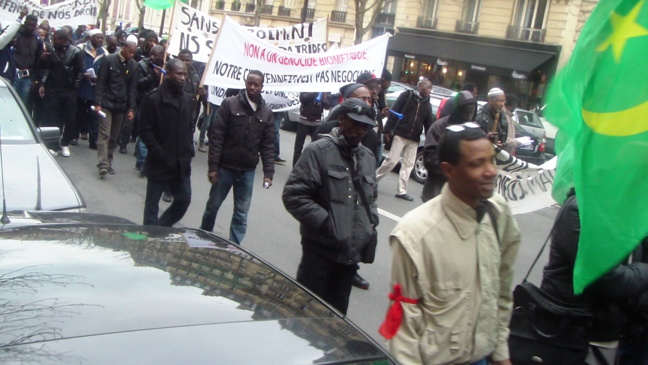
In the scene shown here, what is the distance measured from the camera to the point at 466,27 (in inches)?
Result: 1431

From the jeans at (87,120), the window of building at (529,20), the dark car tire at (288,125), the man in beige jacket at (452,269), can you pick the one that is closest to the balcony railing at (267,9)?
the window of building at (529,20)

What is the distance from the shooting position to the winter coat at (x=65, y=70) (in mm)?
10836

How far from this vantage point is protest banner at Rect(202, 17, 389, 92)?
9.64 meters

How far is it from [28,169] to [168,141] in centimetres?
134

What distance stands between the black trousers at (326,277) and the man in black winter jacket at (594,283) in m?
1.24

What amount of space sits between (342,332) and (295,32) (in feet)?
30.7

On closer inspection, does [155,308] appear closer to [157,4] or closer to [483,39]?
[157,4]

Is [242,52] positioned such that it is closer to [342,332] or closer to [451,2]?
[342,332]

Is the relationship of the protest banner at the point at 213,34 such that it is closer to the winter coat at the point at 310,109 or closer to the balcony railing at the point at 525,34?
the winter coat at the point at 310,109

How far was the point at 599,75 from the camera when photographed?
316 cm

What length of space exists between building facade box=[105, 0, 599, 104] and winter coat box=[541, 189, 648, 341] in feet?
93.7

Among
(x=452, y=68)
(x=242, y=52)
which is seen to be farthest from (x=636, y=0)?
(x=452, y=68)

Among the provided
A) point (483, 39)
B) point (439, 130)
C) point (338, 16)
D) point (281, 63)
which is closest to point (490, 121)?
point (439, 130)

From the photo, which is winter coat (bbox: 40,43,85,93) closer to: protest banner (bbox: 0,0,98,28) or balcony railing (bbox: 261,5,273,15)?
protest banner (bbox: 0,0,98,28)
